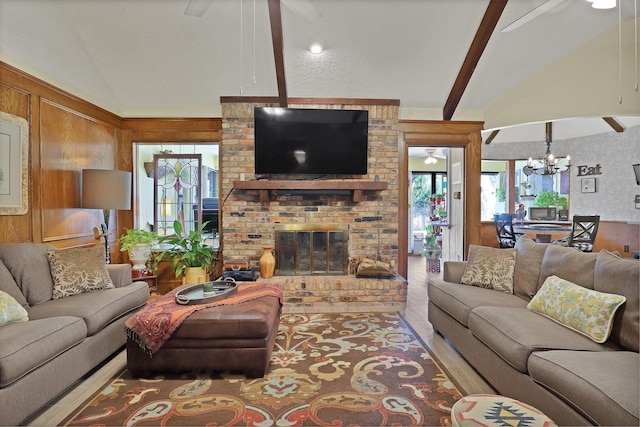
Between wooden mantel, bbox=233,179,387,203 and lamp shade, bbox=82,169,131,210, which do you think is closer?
lamp shade, bbox=82,169,131,210

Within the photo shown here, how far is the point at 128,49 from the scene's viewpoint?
3.97 metres

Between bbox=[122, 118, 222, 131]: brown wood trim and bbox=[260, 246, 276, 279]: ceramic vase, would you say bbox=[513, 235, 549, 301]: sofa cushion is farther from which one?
bbox=[122, 118, 222, 131]: brown wood trim

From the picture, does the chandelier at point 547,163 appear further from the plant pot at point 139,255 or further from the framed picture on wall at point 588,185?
the plant pot at point 139,255

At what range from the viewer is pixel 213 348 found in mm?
2434

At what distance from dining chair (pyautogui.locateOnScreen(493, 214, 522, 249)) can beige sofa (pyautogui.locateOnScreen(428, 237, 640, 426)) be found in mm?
3490

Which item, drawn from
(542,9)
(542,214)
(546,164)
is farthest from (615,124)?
(542,9)

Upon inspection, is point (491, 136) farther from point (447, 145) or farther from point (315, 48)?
point (315, 48)

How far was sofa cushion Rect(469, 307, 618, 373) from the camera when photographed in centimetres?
192

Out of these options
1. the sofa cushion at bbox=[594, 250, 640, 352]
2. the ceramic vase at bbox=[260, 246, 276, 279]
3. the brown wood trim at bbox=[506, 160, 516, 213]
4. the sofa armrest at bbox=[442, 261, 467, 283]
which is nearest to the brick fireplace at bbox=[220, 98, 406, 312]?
the ceramic vase at bbox=[260, 246, 276, 279]

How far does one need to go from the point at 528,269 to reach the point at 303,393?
81.0 inches

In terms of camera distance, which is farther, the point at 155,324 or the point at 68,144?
the point at 68,144

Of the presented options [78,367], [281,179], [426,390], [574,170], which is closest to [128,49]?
[281,179]

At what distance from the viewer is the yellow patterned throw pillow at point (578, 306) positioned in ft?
6.47

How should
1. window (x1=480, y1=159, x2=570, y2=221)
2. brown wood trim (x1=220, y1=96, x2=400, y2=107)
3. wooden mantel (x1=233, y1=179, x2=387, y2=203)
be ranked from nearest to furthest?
wooden mantel (x1=233, y1=179, x2=387, y2=203) → brown wood trim (x1=220, y1=96, x2=400, y2=107) → window (x1=480, y1=159, x2=570, y2=221)
